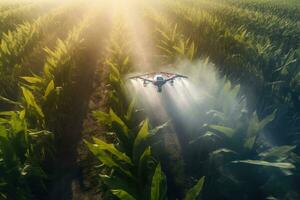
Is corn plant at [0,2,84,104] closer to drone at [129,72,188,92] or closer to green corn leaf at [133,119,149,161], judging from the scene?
drone at [129,72,188,92]

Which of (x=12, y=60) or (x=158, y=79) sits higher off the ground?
(x=12, y=60)

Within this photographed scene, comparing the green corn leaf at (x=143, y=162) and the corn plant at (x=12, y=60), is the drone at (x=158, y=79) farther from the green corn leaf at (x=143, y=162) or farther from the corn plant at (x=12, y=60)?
the corn plant at (x=12, y=60)

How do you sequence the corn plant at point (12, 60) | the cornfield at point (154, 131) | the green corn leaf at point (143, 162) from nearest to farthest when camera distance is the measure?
the green corn leaf at point (143, 162), the cornfield at point (154, 131), the corn plant at point (12, 60)

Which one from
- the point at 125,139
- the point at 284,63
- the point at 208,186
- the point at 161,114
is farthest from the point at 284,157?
the point at 284,63

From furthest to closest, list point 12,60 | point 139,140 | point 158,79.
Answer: point 12,60, point 158,79, point 139,140

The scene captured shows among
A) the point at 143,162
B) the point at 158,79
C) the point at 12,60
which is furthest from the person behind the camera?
the point at 12,60

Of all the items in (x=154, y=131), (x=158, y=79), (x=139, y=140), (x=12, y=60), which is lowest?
(x=139, y=140)

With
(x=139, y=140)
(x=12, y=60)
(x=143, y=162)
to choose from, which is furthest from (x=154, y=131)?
(x=12, y=60)

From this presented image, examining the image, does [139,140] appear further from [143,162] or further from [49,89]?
[49,89]

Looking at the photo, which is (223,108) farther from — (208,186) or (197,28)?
(197,28)

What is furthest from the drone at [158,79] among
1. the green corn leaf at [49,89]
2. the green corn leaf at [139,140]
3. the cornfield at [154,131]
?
the green corn leaf at [139,140]

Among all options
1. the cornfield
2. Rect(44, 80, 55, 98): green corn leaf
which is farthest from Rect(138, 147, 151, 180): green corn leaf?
Rect(44, 80, 55, 98): green corn leaf
